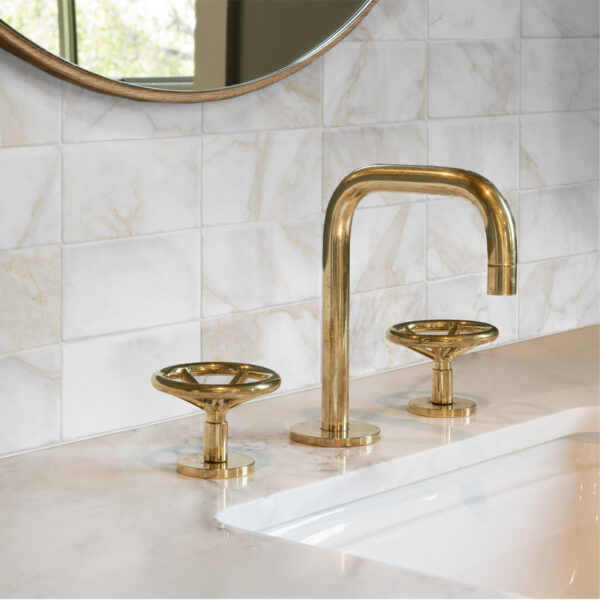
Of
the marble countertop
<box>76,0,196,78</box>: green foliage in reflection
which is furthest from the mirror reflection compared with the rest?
the marble countertop

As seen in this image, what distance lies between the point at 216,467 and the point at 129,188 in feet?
0.97

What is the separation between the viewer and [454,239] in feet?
4.90

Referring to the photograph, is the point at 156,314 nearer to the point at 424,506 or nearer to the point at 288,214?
the point at 288,214

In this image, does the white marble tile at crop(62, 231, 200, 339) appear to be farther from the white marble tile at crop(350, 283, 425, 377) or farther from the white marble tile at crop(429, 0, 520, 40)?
the white marble tile at crop(429, 0, 520, 40)

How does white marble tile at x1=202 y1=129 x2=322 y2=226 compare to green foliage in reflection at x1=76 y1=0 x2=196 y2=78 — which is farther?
white marble tile at x1=202 y1=129 x2=322 y2=226

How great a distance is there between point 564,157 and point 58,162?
0.83m

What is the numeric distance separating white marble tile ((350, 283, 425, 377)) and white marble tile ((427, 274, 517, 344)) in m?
0.03

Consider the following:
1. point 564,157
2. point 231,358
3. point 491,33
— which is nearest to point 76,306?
point 231,358

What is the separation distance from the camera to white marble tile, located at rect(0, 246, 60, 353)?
104 centimetres

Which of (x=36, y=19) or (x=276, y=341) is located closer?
(x=36, y=19)

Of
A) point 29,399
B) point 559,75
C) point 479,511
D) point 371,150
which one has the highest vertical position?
point 559,75

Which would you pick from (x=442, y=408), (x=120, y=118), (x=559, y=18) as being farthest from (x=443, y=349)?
(x=559, y=18)

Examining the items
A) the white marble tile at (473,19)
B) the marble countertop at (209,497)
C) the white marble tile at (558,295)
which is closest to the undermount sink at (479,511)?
the marble countertop at (209,497)

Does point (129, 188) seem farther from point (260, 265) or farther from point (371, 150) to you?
point (371, 150)
